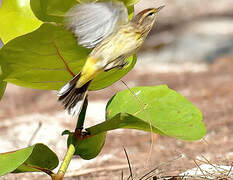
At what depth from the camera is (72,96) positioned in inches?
43.6

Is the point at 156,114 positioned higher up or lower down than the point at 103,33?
lower down

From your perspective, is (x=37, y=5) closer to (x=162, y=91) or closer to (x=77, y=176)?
(x=162, y=91)

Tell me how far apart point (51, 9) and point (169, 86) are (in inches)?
154

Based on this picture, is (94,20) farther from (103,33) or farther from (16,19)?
(16,19)

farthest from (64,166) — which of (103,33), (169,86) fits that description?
(169,86)

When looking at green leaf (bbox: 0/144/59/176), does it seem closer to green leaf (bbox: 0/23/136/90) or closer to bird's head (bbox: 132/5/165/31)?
green leaf (bbox: 0/23/136/90)

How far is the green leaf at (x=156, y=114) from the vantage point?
3.90 feet

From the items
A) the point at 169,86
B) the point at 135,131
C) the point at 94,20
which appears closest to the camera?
the point at 94,20

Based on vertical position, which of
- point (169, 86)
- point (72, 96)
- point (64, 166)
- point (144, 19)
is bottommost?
point (169, 86)

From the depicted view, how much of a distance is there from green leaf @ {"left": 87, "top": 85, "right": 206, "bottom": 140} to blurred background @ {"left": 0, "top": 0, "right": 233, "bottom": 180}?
0.57 ft

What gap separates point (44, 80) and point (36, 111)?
3.24m

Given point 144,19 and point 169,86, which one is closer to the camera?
point 144,19

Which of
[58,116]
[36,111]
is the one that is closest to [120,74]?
[58,116]

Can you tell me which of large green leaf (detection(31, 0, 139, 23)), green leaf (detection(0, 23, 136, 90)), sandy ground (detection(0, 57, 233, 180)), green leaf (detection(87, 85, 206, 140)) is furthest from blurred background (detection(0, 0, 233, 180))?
large green leaf (detection(31, 0, 139, 23))
